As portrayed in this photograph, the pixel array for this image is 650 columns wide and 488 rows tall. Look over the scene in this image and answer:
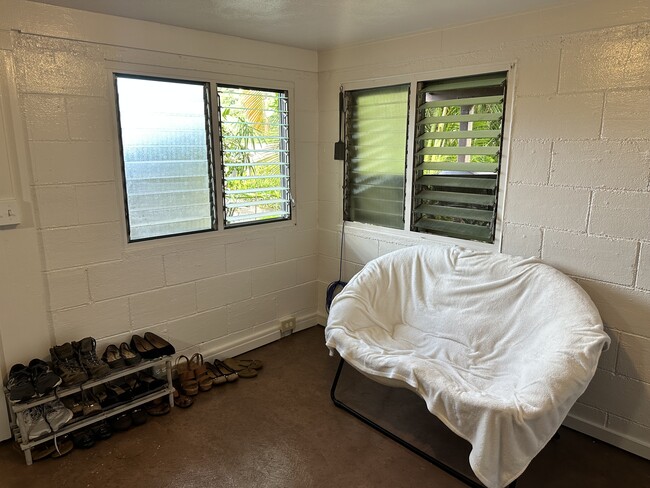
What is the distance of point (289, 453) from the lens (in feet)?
7.72

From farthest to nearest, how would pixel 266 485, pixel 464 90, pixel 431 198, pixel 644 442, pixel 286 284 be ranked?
pixel 286 284 → pixel 431 198 → pixel 464 90 → pixel 644 442 → pixel 266 485

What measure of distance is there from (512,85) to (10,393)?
3.07 meters

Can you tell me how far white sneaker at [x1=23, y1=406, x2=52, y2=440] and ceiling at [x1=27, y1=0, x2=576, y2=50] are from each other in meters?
2.08

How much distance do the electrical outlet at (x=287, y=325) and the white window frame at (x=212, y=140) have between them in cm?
77

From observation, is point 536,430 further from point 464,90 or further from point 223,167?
point 223,167

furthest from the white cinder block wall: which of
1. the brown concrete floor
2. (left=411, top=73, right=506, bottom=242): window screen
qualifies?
the brown concrete floor

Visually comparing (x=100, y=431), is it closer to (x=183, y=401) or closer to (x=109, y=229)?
(x=183, y=401)

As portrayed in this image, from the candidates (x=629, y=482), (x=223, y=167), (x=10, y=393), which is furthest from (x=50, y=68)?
(x=629, y=482)

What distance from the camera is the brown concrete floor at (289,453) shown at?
2.16m

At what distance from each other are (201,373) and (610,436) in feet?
7.99

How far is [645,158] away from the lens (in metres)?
2.13

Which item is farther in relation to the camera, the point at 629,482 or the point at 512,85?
the point at 512,85

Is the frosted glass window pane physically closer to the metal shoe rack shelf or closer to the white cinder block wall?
the metal shoe rack shelf

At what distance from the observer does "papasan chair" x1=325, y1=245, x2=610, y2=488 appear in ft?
5.88
